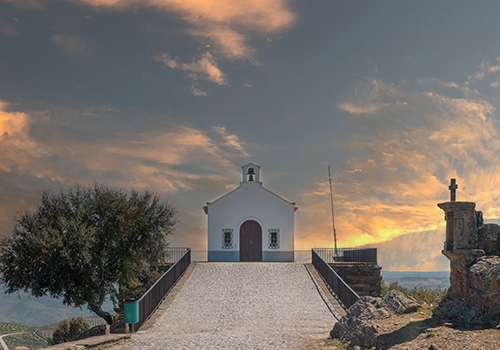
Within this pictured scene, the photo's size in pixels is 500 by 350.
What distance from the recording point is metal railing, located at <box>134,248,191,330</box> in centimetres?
1520

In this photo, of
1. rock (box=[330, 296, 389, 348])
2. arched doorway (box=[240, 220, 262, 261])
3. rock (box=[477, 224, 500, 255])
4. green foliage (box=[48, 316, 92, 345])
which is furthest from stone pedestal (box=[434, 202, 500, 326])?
green foliage (box=[48, 316, 92, 345])

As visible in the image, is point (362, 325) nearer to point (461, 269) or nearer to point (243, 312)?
point (461, 269)

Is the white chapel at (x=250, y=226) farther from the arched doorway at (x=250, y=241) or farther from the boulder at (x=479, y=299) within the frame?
the boulder at (x=479, y=299)

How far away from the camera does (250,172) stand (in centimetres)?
3145

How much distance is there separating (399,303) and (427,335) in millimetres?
2400

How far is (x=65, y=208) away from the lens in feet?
68.2

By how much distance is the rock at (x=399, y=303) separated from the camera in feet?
35.1

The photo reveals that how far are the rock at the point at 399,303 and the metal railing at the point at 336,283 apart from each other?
14.5 ft

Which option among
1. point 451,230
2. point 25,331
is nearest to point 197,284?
point 451,230

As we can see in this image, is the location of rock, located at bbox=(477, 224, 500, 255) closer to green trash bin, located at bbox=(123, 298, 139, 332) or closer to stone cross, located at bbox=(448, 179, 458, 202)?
stone cross, located at bbox=(448, 179, 458, 202)

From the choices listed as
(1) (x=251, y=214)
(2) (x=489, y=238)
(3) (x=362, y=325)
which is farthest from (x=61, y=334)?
(2) (x=489, y=238)

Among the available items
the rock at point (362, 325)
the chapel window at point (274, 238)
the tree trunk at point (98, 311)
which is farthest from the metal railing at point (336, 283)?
the tree trunk at point (98, 311)

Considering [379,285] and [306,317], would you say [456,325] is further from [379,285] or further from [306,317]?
[379,285]

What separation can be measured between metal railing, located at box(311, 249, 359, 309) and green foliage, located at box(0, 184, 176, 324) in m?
8.37
